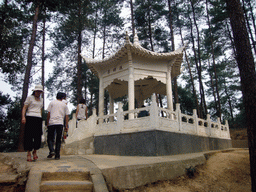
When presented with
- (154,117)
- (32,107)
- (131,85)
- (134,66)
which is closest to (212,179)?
(154,117)

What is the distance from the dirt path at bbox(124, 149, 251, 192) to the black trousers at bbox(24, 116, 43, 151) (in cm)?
258

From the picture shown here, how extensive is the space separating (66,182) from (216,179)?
443 cm

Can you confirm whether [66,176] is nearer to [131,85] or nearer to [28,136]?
[28,136]

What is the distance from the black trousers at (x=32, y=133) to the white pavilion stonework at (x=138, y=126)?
335 cm

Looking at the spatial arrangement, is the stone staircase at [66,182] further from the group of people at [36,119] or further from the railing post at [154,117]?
the railing post at [154,117]

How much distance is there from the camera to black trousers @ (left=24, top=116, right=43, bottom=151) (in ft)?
15.7

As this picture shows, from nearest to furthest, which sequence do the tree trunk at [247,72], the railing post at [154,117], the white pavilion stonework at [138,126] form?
the tree trunk at [247,72] → the railing post at [154,117] → the white pavilion stonework at [138,126]

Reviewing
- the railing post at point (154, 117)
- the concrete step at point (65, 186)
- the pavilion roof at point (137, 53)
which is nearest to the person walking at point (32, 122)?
the concrete step at point (65, 186)

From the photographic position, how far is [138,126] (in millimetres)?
7289

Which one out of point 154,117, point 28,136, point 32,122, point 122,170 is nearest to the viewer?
point 122,170

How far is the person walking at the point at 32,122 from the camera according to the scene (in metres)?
4.81

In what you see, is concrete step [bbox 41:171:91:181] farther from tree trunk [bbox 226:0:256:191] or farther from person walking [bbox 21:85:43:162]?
tree trunk [bbox 226:0:256:191]


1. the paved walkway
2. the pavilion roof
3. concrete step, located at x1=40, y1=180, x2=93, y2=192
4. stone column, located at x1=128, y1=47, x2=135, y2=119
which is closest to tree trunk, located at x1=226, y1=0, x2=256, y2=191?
the paved walkway

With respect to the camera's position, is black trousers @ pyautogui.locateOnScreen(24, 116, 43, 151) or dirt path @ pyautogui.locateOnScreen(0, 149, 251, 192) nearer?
dirt path @ pyautogui.locateOnScreen(0, 149, 251, 192)
